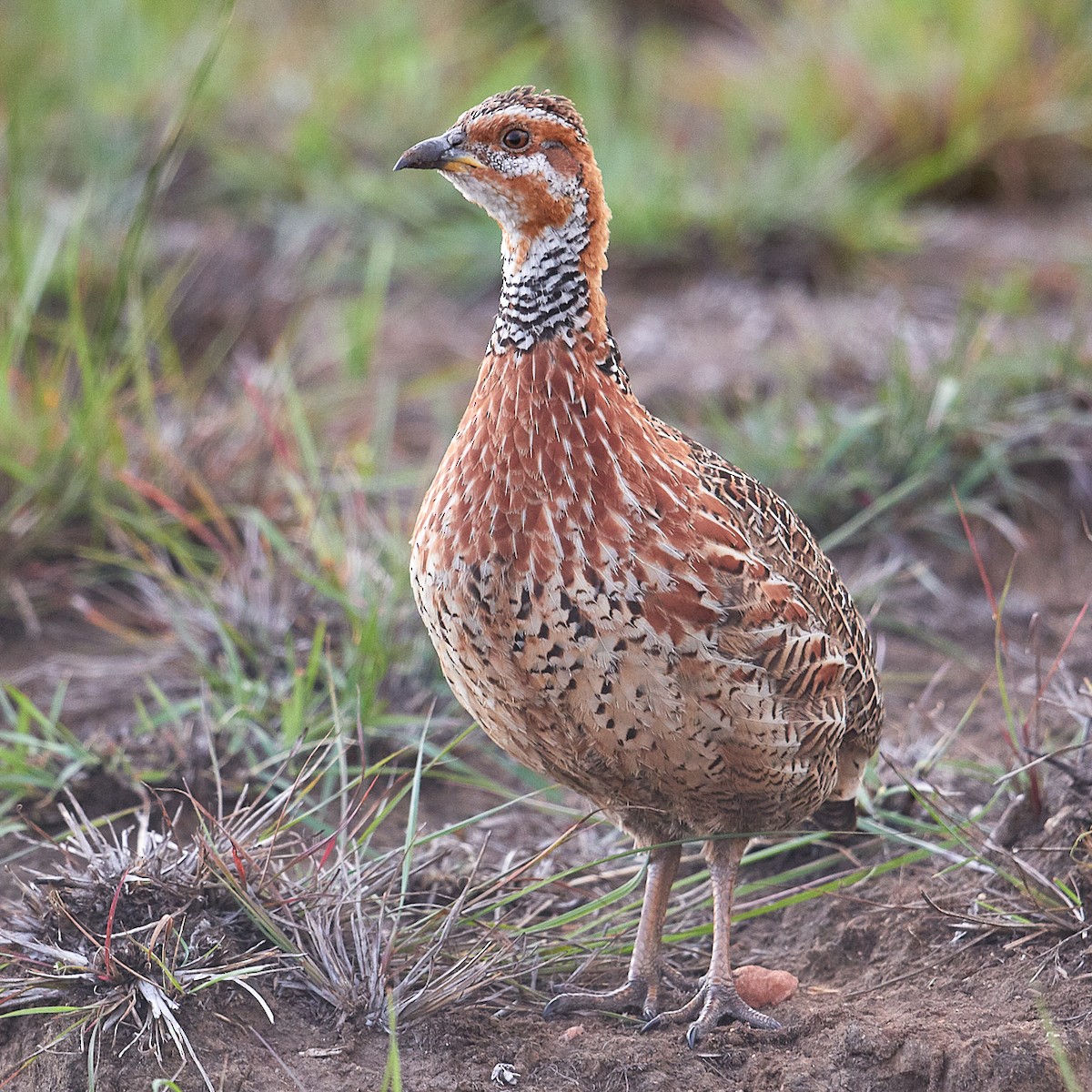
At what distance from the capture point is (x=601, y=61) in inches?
323

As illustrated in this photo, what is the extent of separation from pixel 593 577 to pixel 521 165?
0.76 m

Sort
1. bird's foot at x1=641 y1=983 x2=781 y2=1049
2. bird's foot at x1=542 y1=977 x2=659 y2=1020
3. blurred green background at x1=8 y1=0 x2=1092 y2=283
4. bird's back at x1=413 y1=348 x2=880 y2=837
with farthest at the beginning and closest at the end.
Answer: blurred green background at x1=8 y1=0 x2=1092 y2=283, bird's foot at x1=542 y1=977 x2=659 y2=1020, bird's foot at x1=641 y1=983 x2=781 y2=1049, bird's back at x1=413 y1=348 x2=880 y2=837

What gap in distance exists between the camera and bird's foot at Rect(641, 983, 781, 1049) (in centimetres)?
282

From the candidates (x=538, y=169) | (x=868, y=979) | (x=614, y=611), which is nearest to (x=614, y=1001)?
(x=868, y=979)

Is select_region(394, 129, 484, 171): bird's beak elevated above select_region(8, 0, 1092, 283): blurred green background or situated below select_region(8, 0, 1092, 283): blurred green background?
above

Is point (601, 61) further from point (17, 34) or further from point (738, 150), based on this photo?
point (17, 34)

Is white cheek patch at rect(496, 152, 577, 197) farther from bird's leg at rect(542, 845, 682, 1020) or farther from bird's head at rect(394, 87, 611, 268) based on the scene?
bird's leg at rect(542, 845, 682, 1020)

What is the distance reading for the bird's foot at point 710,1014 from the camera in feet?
9.25

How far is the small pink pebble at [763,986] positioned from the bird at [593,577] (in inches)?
1.6

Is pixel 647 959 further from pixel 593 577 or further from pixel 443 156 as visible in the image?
pixel 443 156

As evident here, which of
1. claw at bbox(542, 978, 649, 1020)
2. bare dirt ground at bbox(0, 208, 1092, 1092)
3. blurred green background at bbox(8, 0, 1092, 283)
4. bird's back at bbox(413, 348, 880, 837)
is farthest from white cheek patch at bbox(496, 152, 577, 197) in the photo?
blurred green background at bbox(8, 0, 1092, 283)

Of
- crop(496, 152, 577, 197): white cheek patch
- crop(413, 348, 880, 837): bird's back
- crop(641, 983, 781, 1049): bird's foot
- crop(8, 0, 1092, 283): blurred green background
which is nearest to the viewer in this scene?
crop(413, 348, 880, 837): bird's back

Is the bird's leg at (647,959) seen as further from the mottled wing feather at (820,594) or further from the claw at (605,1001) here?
the mottled wing feather at (820,594)

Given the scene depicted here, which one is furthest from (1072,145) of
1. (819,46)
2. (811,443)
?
(811,443)
